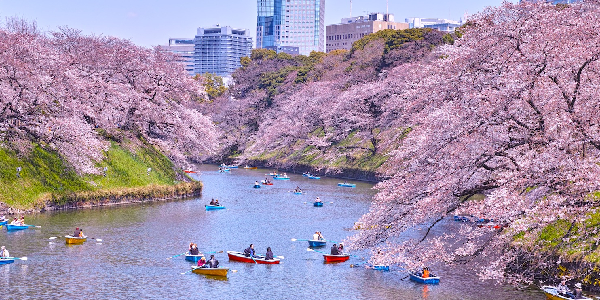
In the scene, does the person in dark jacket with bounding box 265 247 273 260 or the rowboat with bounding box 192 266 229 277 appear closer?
the rowboat with bounding box 192 266 229 277

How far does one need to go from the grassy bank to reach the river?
71.6 inches

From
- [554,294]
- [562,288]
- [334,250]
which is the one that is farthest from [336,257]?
[562,288]

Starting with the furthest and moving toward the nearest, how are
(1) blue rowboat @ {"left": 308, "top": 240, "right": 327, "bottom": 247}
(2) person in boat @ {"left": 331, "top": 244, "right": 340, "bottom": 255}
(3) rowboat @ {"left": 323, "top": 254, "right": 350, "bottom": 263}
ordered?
1. (1) blue rowboat @ {"left": 308, "top": 240, "right": 327, "bottom": 247}
2. (2) person in boat @ {"left": 331, "top": 244, "right": 340, "bottom": 255}
3. (3) rowboat @ {"left": 323, "top": 254, "right": 350, "bottom": 263}

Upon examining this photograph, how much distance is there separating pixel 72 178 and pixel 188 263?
68.2 ft

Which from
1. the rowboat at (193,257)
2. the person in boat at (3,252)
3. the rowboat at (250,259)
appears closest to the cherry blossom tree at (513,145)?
the rowboat at (250,259)

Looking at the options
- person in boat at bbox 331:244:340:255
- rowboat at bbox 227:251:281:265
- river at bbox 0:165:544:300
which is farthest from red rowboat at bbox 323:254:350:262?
rowboat at bbox 227:251:281:265

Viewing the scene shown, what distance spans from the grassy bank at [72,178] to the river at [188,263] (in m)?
1.82

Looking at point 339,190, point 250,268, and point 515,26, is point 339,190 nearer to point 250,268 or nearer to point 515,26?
point 250,268

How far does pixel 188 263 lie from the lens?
122 ft

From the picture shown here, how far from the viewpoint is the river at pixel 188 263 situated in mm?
31047

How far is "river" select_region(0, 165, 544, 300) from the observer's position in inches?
1222

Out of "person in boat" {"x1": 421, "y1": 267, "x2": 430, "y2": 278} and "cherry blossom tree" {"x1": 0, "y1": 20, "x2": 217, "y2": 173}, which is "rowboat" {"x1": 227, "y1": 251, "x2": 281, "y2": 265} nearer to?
"person in boat" {"x1": 421, "y1": 267, "x2": 430, "y2": 278}

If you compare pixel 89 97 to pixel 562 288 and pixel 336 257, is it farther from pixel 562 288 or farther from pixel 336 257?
pixel 562 288

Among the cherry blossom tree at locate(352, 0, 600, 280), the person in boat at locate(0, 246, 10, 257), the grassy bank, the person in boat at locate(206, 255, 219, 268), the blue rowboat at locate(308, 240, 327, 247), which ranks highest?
the cherry blossom tree at locate(352, 0, 600, 280)
